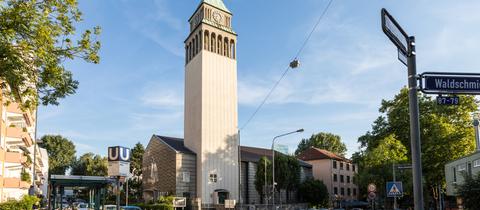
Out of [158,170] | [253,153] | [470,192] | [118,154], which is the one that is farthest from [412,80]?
[253,153]

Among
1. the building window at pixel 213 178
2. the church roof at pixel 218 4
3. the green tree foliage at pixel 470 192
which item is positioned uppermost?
the church roof at pixel 218 4

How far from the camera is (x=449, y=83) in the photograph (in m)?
7.43

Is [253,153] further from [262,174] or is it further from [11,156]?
[11,156]

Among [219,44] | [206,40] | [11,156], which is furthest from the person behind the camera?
[219,44]

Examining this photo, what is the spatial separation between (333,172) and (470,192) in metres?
64.7

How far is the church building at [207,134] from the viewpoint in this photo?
51812 millimetres

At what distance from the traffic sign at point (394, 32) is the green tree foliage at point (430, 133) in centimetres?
3625

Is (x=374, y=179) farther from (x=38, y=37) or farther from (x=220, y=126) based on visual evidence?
(x=38, y=37)

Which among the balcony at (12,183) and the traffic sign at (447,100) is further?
the balcony at (12,183)

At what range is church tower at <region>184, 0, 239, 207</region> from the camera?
52219 mm

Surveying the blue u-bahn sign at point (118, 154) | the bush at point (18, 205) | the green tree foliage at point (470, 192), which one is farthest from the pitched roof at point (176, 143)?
the green tree foliage at point (470, 192)

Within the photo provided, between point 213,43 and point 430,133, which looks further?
point 213,43

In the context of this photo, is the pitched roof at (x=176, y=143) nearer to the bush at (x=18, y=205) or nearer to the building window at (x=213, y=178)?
the building window at (x=213, y=178)

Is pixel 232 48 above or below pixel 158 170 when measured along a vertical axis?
above
